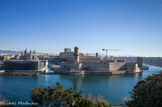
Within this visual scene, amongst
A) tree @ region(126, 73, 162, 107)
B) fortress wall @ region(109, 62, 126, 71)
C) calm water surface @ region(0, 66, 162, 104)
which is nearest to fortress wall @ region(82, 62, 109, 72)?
fortress wall @ region(109, 62, 126, 71)

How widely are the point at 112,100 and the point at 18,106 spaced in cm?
389

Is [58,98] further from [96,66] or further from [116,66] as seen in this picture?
[116,66]

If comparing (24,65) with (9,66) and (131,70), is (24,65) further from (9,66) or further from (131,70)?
(131,70)

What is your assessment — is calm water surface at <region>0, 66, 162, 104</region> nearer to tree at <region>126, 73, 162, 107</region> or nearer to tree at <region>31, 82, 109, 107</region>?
tree at <region>31, 82, 109, 107</region>

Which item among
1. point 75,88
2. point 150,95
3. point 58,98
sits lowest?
point 75,88

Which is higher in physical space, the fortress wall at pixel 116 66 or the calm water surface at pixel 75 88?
the fortress wall at pixel 116 66

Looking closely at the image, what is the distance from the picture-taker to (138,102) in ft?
11.8

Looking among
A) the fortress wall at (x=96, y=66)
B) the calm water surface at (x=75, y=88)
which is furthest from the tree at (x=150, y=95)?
the fortress wall at (x=96, y=66)

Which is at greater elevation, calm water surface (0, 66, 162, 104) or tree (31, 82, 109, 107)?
tree (31, 82, 109, 107)

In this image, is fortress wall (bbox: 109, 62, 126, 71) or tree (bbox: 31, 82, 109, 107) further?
fortress wall (bbox: 109, 62, 126, 71)

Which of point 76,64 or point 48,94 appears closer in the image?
point 48,94

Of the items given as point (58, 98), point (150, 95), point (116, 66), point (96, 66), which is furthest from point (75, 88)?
point (116, 66)

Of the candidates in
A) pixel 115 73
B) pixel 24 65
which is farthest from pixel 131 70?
pixel 24 65

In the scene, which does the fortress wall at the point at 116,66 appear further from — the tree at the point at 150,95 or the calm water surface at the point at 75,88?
the tree at the point at 150,95
